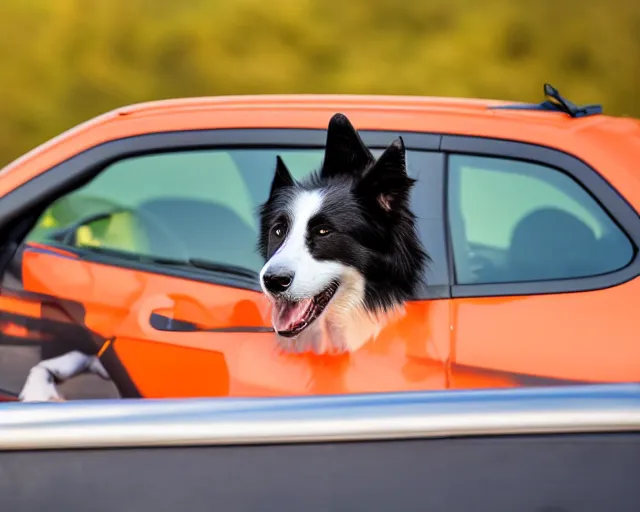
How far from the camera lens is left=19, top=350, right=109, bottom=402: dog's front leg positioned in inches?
116

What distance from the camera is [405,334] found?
8.73 ft

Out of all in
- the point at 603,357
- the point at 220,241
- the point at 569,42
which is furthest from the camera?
the point at 569,42

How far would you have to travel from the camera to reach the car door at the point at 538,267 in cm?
258

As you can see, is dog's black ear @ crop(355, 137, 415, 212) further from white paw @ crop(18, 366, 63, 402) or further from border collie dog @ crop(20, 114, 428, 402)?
white paw @ crop(18, 366, 63, 402)

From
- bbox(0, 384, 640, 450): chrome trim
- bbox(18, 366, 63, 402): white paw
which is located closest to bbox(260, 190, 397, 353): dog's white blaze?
bbox(18, 366, 63, 402): white paw

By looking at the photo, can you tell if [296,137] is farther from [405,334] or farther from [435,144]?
[405,334]

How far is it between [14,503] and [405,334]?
4.09ft

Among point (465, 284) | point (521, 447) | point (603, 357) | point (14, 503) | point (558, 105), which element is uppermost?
point (558, 105)

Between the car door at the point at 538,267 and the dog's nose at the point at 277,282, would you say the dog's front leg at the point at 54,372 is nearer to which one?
the dog's nose at the point at 277,282

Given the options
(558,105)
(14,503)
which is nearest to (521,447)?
(14,503)

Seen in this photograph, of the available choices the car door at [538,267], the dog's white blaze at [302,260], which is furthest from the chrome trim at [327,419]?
the dog's white blaze at [302,260]

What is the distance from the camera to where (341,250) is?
277cm

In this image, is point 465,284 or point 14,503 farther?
point 465,284

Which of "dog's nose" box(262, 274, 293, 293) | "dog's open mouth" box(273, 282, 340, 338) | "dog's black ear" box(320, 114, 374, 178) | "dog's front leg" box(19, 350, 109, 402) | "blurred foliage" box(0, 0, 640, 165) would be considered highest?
"blurred foliage" box(0, 0, 640, 165)
